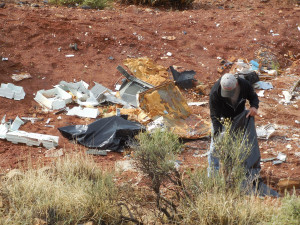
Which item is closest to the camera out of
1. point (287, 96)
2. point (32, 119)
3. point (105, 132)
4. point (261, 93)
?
point (105, 132)

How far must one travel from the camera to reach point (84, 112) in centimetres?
792

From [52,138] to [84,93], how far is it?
2015 mm

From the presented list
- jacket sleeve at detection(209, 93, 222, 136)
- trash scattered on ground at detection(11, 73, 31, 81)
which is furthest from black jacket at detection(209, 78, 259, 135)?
trash scattered on ground at detection(11, 73, 31, 81)

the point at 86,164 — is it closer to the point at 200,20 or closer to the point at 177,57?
the point at 177,57

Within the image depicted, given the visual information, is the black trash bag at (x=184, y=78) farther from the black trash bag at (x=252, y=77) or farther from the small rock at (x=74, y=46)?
the small rock at (x=74, y=46)

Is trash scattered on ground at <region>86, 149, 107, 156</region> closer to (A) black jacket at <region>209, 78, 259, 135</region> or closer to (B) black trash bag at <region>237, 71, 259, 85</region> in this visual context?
(A) black jacket at <region>209, 78, 259, 135</region>

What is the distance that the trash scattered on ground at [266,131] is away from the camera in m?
7.18

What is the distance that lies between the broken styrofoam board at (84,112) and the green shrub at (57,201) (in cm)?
291

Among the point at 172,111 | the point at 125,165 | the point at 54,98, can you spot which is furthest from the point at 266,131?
the point at 54,98

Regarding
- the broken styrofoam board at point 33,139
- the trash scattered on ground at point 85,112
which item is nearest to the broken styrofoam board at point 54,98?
the trash scattered on ground at point 85,112

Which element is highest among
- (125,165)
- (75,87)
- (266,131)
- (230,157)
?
(230,157)

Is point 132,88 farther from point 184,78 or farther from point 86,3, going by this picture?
point 86,3

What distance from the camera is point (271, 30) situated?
12094mm

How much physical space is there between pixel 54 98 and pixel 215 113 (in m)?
4.00
